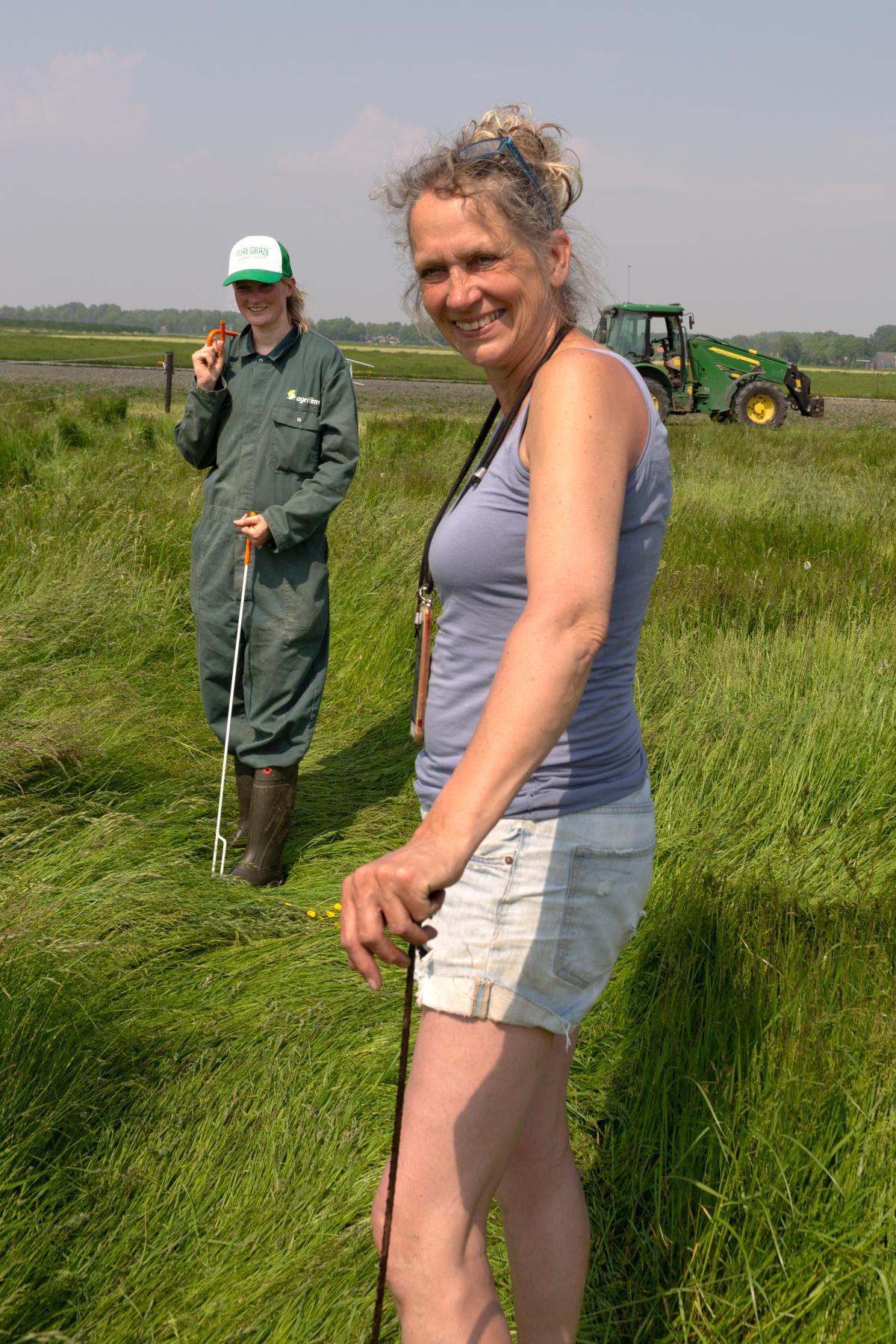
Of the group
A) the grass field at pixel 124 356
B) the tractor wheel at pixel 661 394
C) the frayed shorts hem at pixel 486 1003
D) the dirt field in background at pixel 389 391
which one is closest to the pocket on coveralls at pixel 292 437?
the frayed shorts hem at pixel 486 1003

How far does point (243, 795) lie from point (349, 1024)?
160 cm

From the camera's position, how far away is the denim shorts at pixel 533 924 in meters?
1.49

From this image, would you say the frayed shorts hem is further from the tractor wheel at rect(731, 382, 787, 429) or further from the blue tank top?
the tractor wheel at rect(731, 382, 787, 429)

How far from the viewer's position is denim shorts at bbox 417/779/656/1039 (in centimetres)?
149

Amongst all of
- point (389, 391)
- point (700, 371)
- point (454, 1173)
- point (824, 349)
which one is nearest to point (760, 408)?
point (700, 371)

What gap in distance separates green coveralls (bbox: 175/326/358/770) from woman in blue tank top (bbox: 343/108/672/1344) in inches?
94.9

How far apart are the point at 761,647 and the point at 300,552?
206 centimetres

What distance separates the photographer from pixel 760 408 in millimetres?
27156

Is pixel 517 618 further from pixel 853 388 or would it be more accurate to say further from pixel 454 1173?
pixel 853 388

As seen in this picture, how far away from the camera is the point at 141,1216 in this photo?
7.34 feet

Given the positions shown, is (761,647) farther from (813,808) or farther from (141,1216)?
(141,1216)

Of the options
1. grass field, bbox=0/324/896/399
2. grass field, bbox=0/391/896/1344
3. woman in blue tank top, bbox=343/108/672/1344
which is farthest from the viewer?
grass field, bbox=0/324/896/399

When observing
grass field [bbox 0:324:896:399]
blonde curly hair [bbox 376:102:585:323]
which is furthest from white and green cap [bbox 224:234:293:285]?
grass field [bbox 0:324:896:399]

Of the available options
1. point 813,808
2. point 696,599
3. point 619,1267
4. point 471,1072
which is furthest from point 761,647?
point 471,1072
